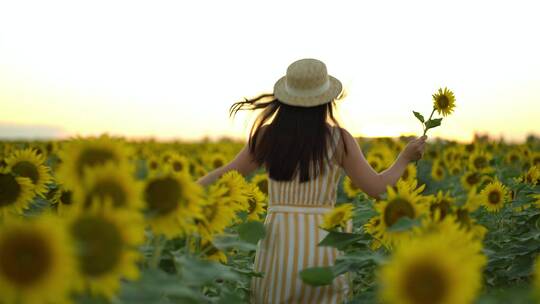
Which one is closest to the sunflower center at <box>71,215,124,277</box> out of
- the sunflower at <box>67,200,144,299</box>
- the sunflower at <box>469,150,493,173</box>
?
the sunflower at <box>67,200,144,299</box>

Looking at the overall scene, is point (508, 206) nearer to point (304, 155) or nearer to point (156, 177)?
point (304, 155)

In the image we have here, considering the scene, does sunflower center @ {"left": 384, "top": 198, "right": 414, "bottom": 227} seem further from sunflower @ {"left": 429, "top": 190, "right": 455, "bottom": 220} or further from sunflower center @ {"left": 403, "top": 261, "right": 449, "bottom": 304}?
sunflower center @ {"left": 403, "top": 261, "right": 449, "bottom": 304}

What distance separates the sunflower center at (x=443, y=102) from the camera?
17.7 feet

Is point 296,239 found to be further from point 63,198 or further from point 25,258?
point 25,258

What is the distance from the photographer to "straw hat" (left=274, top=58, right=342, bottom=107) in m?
3.88

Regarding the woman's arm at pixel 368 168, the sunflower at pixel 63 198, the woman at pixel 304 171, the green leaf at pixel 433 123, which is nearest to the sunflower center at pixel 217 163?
the sunflower at pixel 63 198

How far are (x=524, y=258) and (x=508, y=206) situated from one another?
4.55 feet

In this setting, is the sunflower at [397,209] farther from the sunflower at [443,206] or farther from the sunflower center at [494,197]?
the sunflower center at [494,197]

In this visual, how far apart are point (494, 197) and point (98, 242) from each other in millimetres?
4331

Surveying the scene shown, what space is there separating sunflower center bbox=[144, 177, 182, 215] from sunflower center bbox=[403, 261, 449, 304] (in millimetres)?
890

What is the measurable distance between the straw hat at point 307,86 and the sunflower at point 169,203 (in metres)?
1.40

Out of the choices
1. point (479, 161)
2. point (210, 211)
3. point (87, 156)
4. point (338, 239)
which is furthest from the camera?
point (479, 161)

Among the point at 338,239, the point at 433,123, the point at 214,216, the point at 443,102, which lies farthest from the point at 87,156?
the point at 443,102

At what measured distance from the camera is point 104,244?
214 cm
